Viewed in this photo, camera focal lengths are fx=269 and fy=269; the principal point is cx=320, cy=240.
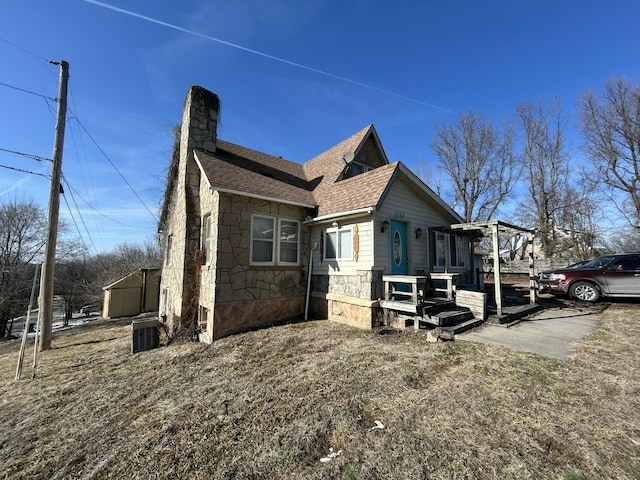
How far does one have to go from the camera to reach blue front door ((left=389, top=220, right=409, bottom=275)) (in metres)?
8.45

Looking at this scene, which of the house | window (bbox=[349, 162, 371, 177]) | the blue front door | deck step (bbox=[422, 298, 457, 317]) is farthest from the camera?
window (bbox=[349, 162, 371, 177])

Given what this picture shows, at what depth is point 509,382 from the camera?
3.94m

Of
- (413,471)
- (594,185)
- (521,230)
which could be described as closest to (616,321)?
(521,230)

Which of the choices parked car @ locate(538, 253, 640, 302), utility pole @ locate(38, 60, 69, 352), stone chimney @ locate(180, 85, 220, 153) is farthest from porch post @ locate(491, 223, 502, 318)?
utility pole @ locate(38, 60, 69, 352)

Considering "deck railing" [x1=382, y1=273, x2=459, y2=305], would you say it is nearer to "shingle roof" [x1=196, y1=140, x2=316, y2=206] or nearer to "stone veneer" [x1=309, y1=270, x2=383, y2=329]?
"stone veneer" [x1=309, y1=270, x2=383, y2=329]

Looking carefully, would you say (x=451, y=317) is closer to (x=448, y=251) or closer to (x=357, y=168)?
(x=448, y=251)

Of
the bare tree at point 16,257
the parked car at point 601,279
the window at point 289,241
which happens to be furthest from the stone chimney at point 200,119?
the bare tree at point 16,257

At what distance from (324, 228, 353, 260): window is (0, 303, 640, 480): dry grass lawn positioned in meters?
3.13

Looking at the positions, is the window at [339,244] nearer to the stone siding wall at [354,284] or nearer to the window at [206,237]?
the stone siding wall at [354,284]

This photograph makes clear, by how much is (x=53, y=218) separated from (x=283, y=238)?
7.31 m

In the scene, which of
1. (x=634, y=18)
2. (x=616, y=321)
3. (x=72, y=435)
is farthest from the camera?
(x=634, y=18)

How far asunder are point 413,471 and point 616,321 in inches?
330

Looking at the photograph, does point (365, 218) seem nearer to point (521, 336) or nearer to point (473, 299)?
point (473, 299)

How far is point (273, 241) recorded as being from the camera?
863 centimetres
